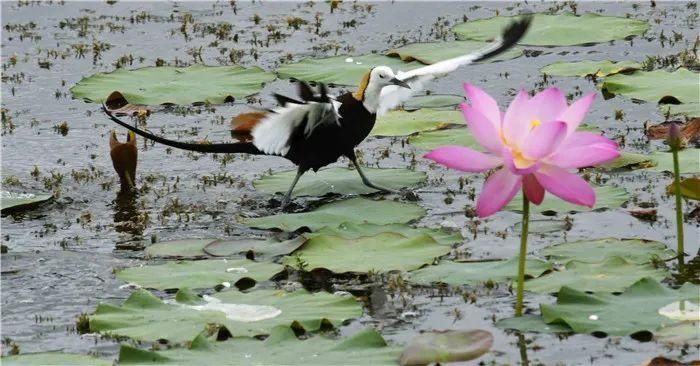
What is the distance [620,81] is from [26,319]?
191 inches

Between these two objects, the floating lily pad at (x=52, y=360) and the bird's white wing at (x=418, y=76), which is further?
the bird's white wing at (x=418, y=76)

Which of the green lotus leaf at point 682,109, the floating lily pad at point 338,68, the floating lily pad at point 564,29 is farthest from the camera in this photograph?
the floating lily pad at point 564,29

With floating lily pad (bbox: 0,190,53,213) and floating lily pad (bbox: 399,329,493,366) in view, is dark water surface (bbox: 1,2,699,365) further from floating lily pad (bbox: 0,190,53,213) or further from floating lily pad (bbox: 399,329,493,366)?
floating lily pad (bbox: 399,329,493,366)

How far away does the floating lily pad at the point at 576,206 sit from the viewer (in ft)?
21.5

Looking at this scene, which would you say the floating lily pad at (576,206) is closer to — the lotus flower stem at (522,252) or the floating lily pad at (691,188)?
the floating lily pad at (691,188)

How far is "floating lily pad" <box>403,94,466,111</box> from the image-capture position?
9.02 metres

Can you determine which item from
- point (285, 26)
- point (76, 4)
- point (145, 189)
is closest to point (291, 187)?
point (145, 189)

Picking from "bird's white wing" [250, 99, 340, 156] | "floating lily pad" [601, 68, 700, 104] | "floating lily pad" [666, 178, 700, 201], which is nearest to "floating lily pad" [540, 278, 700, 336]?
"floating lily pad" [666, 178, 700, 201]

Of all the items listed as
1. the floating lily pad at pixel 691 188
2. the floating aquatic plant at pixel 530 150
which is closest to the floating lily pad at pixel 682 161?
the floating lily pad at pixel 691 188

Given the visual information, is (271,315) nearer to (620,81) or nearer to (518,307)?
(518,307)

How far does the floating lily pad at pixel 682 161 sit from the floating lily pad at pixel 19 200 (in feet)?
11.2

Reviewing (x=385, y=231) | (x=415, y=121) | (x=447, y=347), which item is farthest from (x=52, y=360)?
(x=415, y=121)

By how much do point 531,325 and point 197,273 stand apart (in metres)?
1.59

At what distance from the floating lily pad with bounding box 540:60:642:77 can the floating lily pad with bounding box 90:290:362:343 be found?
15.8ft
